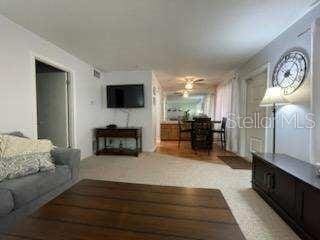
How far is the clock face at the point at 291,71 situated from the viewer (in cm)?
256

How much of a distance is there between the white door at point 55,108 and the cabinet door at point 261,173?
3556 millimetres

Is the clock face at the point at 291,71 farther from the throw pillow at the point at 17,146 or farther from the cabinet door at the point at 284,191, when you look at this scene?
the throw pillow at the point at 17,146

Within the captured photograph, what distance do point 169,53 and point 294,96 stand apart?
2342mm

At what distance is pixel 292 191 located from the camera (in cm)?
186

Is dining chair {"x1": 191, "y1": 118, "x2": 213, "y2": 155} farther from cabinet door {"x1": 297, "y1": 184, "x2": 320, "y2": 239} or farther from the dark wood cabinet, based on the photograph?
cabinet door {"x1": 297, "y1": 184, "x2": 320, "y2": 239}

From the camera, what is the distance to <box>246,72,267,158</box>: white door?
3.90 m

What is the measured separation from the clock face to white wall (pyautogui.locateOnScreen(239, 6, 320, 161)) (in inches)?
3.6

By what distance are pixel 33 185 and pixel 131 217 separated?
44.2 inches

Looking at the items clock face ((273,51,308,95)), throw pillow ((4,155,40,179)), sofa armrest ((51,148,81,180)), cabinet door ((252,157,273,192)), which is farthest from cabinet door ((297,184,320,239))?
throw pillow ((4,155,40,179))

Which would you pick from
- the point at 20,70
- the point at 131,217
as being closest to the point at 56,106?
the point at 20,70

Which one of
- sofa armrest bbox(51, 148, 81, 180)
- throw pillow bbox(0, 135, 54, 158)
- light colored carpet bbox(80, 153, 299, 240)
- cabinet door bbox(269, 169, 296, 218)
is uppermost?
throw pillow bbox(0, 135, 54, 158)

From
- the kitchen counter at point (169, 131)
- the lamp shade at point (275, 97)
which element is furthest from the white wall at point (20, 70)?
the kitchen counter at point (169, 131)

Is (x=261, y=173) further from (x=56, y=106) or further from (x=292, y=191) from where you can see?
(x=56, y=106)

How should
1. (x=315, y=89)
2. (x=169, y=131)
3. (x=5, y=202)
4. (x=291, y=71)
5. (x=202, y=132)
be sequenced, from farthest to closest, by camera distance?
(x=169, y=131) < (x=202, y=132) < (x=291, y=71) < (x=315, y=89) < (x=5, y=202)
